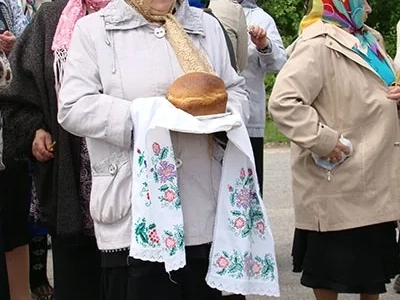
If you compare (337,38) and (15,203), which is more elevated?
(337,38)

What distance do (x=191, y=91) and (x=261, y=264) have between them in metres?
0.69

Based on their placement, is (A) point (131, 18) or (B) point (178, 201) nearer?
(B) point (178, 201)

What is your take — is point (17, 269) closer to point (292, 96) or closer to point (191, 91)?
point (292, 96)

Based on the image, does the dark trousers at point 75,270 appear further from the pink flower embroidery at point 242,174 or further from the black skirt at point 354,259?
the black skirt at point 354,259

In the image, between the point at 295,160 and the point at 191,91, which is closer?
the point at 191,91

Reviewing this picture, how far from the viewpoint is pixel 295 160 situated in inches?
175

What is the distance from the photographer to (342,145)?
13.6ft

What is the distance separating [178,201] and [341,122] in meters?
1.31

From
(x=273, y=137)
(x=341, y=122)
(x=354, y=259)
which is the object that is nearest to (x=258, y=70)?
(x=341, y=122)

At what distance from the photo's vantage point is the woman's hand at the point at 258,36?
5.49m

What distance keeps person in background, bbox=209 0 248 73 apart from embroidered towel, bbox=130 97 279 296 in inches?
77.0

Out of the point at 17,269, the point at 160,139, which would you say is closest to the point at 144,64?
the point at 160,139

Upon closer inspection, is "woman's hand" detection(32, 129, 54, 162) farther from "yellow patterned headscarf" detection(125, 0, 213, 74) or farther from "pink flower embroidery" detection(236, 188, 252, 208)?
"pink flower embroidery" detection(236, 188, 252, 208)

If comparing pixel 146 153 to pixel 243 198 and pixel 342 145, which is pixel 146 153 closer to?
pixel 243 198
